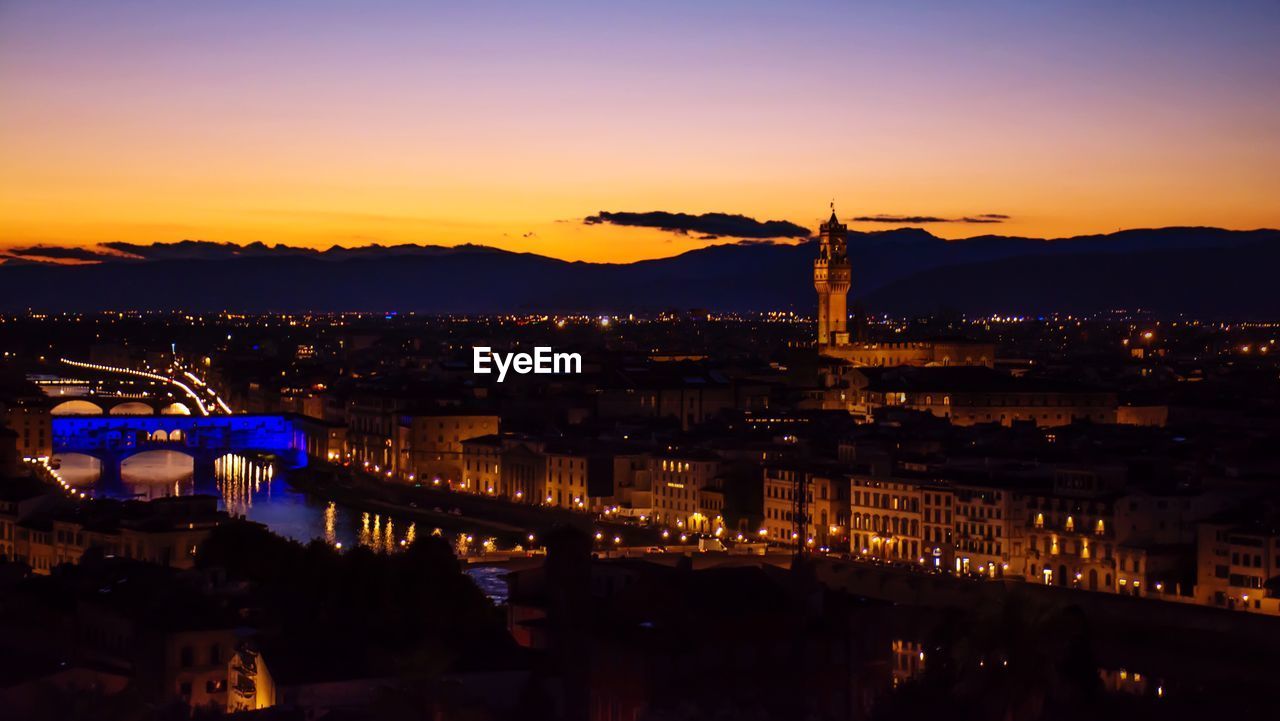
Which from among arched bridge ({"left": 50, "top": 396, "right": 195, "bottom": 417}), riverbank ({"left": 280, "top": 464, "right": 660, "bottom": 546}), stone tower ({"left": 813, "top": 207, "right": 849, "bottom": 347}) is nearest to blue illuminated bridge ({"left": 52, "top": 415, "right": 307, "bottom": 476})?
arched bridge ({"left": 50, "top": 396, "right": 195, "bottom": 417})

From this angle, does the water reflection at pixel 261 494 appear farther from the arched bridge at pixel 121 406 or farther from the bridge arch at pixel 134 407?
the bridge arch at pixel 134 407

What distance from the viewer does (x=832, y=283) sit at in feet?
205

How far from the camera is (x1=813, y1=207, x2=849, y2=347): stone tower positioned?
204 ft

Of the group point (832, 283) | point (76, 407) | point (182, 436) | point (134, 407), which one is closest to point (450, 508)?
point (182, 436)

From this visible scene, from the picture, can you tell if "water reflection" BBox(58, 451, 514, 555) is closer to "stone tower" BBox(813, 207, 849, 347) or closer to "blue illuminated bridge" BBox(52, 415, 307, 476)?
"blue illuminated bridge" BBox(52, 415, 307, 476)

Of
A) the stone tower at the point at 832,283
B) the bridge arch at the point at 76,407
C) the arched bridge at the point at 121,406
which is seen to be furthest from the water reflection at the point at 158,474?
the stone tower at the point at 832,283

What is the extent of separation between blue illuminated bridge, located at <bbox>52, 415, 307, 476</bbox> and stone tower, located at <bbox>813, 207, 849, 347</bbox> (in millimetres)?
14488

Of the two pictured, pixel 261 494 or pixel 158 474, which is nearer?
pixel 261 494

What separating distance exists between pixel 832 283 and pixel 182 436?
17.8m

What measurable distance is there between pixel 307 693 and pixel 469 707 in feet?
3.68

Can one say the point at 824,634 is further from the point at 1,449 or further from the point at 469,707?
the point at 1,449

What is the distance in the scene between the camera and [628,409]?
171 ft

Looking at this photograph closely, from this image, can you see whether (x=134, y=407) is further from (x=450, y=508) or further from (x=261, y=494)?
(x=450, y=508)

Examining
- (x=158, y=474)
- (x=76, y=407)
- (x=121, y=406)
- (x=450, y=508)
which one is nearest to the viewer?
(x=450, y=508)
